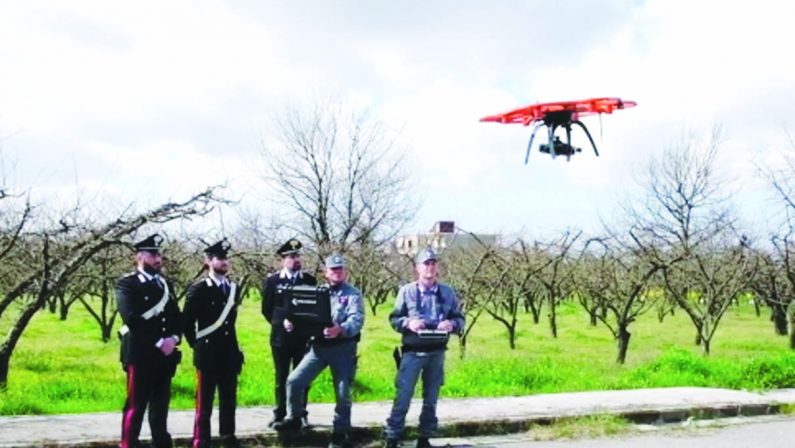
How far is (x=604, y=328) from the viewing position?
114 ft

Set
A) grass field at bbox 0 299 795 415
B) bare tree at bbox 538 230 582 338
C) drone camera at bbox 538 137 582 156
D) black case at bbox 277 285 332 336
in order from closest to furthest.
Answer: black case at bbox 277 285 332 336 < grass field at bbox 0 299 795 415 < drone camera at bbox 538 137 582 156 < bare tree at bbox 538 230 582 338

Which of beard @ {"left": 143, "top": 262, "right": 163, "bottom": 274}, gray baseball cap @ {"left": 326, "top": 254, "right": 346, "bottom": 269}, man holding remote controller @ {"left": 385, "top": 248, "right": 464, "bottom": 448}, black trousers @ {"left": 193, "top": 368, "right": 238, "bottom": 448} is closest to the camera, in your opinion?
beard @ {"left": 143, "top": 262, "right": 163, "bottom": 274}

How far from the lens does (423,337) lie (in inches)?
320

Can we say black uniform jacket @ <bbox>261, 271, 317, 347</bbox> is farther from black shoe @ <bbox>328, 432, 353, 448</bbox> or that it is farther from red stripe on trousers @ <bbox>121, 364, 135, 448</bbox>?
red stripe on trousers @ <bbox>121, 364, 135, 448</bbox>

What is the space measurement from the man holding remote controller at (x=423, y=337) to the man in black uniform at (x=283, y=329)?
101 centimetres

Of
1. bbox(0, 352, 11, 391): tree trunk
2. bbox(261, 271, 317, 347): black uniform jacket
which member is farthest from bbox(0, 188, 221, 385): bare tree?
bbox(261, 271, 317, 347): black uniform jacket

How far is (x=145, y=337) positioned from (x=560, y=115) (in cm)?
765

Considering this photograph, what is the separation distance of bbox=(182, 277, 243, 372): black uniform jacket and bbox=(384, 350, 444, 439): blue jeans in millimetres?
1594

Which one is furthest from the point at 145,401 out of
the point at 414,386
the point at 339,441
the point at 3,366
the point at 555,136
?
the point at 555,136

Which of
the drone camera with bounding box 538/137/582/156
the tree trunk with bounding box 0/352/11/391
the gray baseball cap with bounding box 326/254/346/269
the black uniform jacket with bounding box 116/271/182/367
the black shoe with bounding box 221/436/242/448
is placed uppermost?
the drone camera with bounding box 538/137/582/156

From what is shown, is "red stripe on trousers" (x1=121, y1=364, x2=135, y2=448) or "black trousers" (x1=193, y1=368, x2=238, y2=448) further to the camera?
"black trousers" (x1=193, y1=368, x2=238, y2=448)

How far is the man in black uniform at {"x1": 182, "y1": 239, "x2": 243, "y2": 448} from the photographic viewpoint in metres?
7.67

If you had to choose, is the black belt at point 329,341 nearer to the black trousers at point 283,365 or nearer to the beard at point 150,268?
the black trousers at point 283,365

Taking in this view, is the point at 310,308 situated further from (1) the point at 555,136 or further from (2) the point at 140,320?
(1) the point at 555,136
